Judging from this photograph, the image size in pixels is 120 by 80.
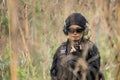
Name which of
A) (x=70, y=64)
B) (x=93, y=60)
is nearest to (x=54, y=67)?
(x=93, y=60)

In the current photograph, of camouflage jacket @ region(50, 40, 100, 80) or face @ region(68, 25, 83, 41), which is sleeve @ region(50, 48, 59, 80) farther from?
face @ region(68, 25, 83, 41)

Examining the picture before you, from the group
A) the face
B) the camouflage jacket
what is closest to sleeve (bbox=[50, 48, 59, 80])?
the camouflage jacket

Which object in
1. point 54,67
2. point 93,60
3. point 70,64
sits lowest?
point 54,67

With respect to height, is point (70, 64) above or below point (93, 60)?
above

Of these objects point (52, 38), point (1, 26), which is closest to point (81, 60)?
point (52, 38)

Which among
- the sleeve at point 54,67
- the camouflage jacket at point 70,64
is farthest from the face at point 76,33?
the sleeve at point 54,67

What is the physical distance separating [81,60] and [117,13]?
0.22 metres

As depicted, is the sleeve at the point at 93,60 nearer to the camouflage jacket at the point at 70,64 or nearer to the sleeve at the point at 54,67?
the camouflage jacket at the point at 70,64

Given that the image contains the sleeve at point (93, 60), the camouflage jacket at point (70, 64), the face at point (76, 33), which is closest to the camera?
the camouflage jacket at point (70, 64)

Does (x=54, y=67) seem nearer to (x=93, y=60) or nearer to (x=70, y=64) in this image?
(x=93, y=60)

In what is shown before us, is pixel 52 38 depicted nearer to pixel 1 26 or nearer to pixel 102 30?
pixel 102 30

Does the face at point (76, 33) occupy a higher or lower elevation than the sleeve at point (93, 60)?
higher

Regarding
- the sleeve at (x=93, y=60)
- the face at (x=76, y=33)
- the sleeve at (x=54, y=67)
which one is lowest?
the sleeve at (x=54, y=67)

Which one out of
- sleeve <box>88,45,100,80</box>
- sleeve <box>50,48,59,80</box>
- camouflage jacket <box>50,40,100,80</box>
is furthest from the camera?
sleeve <box>50,48,59,80</box>
